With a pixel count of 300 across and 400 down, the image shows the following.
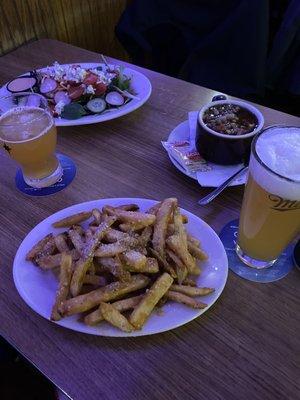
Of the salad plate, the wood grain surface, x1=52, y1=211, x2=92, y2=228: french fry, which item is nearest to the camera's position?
x1=52, y1=211, x2=92, y2=228: french fry

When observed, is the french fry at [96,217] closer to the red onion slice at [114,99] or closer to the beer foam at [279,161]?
the beer foam at [279,161]

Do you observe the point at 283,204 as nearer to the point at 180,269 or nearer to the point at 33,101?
the point at 180,269

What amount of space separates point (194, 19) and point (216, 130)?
155 cm

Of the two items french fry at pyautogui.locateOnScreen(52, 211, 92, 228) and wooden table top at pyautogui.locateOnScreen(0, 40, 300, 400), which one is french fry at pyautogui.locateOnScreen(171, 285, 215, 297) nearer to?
wooden table top at pyautogui.locateOnScreen(0, 40, 300, 400)

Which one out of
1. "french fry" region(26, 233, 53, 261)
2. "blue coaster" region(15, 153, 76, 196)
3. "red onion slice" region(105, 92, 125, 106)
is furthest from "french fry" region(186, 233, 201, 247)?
"red onion slice" region(105, 92, 125, 106)

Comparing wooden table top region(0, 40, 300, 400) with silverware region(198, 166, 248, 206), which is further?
silverware region(198, 166, 248, 206)

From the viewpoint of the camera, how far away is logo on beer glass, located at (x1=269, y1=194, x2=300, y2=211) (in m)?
0.67

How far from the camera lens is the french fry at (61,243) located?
2.61 ft

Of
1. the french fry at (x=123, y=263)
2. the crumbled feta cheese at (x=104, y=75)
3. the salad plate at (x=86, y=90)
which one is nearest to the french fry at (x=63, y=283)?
the french fry at (x=123, y=263)

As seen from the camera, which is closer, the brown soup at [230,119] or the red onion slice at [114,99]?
the brown soup at [230,119]

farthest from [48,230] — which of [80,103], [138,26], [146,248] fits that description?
[138,26]

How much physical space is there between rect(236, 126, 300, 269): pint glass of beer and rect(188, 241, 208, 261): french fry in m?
0.11

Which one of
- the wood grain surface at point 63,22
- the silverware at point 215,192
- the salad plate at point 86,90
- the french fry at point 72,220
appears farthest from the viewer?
the wood grain surface at point 63,22

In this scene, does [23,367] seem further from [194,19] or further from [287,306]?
[194,19]
